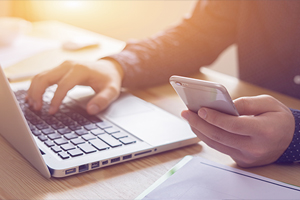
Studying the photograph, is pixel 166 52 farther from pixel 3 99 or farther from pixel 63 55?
pixel 3 99

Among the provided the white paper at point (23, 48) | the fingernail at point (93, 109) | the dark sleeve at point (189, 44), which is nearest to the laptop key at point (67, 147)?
the fingernail at point (93, 109)

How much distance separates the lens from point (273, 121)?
53 cm

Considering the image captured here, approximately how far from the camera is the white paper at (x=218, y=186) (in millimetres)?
472

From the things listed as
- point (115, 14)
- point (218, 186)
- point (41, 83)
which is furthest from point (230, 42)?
point (115, 14)

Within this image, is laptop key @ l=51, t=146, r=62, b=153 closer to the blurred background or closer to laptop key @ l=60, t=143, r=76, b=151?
laptop key @ l=60, t=143, r=76, b=151

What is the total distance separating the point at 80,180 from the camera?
51 cm

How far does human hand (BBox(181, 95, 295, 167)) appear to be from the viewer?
0.50m

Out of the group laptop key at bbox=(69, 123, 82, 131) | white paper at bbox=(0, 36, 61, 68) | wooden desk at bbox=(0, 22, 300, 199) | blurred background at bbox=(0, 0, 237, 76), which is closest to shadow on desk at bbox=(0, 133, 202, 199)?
wooden desk at bbox=(0, 22, 300, 199)

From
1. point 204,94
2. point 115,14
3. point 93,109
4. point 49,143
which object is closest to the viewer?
point 204,94

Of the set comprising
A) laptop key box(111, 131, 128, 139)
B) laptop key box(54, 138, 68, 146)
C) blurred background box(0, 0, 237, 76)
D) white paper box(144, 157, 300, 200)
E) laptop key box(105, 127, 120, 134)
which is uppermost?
white paper box(144, 157, 300, 200)

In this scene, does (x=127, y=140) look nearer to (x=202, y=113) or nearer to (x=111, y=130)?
(x=111, y=130)

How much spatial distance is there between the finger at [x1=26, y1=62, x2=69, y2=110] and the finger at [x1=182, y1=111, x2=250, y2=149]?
0.34m

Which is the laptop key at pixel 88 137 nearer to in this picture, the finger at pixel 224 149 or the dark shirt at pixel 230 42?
the finger at pixel 224 149

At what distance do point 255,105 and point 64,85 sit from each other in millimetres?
392
